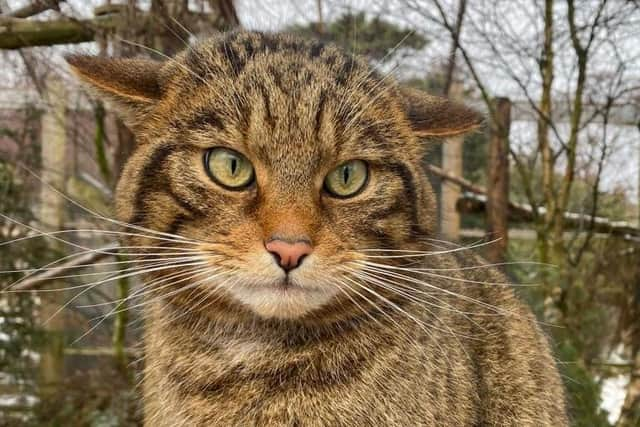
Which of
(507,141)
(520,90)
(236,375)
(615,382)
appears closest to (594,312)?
(615,382)

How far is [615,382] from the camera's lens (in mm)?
2471

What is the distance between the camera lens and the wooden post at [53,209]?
7.58 feet

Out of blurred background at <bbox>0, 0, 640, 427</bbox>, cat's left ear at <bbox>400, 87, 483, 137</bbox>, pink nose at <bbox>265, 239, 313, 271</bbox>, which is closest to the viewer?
pink nose at <bbox>265, 239, 313, 271</bbox>

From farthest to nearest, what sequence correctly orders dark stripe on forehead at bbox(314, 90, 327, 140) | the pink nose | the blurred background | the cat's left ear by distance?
the blurred background < the cat's left ear < dark stripe on forehead at bbox(314, 90, 327, 140) < the pink nose

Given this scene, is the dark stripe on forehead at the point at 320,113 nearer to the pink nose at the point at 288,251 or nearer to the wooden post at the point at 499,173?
the pink nose at the point at 288,251

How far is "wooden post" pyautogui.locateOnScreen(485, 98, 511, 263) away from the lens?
7.68ft

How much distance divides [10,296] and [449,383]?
2.09 metres

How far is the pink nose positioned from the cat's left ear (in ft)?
1.13

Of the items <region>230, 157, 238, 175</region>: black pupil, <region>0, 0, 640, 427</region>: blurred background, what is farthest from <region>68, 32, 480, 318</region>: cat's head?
<region>0, 0, 640, 427</region>: blurred background

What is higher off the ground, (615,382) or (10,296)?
(10,296)

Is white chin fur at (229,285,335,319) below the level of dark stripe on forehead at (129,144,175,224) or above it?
below

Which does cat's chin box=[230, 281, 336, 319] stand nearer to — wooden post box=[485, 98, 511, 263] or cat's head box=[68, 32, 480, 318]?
cat's head box=[68, 32, 480, 318]

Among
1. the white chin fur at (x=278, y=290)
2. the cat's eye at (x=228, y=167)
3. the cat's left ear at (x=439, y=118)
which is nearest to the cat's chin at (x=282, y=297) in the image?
the white chin fur at (x=278, y=290)

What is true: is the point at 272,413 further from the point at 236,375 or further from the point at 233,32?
the point at 233,32
